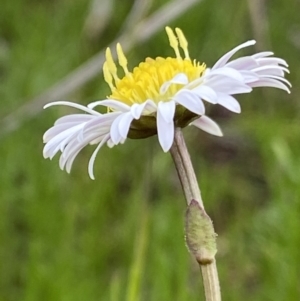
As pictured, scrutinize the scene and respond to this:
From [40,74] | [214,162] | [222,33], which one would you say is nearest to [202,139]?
[214,162]

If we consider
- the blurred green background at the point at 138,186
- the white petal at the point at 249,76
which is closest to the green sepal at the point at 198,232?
the white petal at the point at 249,76

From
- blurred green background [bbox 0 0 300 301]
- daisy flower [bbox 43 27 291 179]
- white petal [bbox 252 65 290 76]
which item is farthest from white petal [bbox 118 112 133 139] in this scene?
blurred green background [bbox 0 0 300 301]

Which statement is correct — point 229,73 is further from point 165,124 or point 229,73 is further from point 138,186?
point 138,186

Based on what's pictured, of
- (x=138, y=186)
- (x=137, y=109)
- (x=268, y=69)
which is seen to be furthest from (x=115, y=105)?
(x=138, y=186)

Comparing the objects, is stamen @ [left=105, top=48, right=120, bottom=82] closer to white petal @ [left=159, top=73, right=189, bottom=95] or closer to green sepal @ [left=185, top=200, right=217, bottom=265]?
white petal @ [left=159, top=73, right=189, bottom=95]

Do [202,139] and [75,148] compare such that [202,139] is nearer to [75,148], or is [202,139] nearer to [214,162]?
[214,162]

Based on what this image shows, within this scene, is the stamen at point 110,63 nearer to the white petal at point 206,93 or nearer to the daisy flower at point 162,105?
the daisy flower at point 162,105
